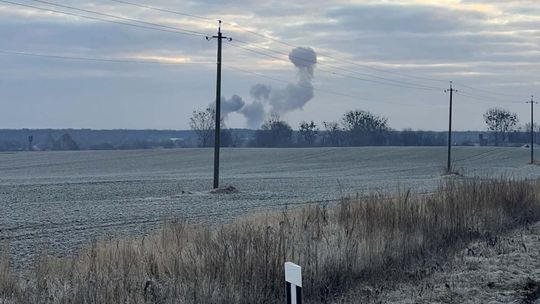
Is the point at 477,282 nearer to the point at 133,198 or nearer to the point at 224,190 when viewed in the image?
the point at 133,198

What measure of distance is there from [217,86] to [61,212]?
14.2 metres

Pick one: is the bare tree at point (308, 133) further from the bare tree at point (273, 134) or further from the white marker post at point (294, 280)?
the white marker post at point (294, 280)

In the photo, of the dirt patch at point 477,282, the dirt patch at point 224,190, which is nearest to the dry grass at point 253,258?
the dirt patch at point 477,282

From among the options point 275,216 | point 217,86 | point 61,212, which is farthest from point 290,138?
point 275,216

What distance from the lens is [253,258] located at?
37.5 ft

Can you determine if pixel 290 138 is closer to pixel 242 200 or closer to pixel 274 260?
pixel 242 200

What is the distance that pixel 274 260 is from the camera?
11594 mm

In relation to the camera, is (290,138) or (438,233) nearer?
(438,233)

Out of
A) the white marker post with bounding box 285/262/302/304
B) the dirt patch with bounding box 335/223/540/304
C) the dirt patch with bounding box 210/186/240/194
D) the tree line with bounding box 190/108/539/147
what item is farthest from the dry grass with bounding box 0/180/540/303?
the tree line with bounding box 190/108/539/147

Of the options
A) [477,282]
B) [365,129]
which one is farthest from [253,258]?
[365,129]

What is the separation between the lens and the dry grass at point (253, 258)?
10062mm

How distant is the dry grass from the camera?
10.1 meters

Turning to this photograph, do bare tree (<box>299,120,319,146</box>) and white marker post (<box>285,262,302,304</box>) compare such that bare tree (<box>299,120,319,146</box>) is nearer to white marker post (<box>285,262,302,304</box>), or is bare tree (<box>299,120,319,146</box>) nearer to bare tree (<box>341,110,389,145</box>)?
bare tree (<box>341,110,389,145</box>)

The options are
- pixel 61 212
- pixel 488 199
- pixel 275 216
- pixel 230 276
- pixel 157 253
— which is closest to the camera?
pixel 230 276
